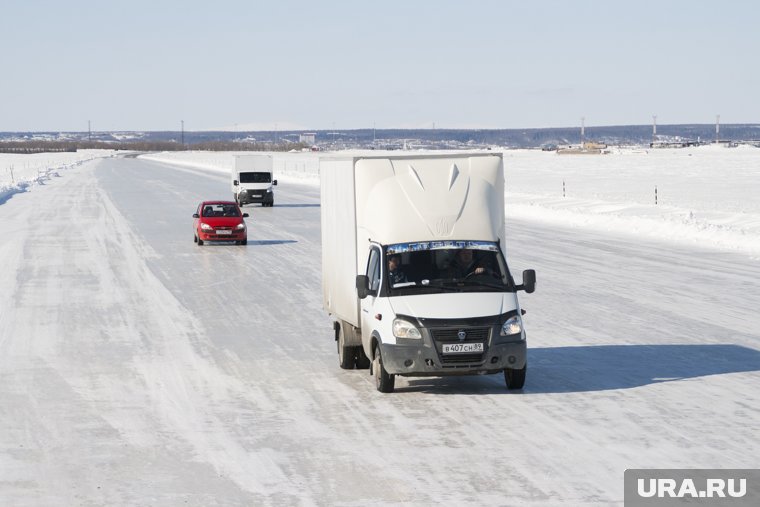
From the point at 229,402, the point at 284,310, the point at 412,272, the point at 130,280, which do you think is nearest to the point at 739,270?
the point at 284,310

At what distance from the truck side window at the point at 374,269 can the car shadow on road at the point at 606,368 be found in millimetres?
1225

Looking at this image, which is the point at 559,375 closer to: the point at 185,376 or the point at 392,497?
the point at 185,376

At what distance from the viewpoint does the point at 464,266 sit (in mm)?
13617

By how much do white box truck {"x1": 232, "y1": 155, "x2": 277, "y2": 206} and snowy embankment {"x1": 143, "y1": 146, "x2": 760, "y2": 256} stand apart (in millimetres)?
11456

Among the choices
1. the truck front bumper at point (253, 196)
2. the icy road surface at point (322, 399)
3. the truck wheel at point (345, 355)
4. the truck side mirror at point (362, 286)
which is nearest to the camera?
the icy road surface at point (322, 399)

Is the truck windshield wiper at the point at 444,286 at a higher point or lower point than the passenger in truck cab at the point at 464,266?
lower

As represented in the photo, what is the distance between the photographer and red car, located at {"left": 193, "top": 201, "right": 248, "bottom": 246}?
3384 cm

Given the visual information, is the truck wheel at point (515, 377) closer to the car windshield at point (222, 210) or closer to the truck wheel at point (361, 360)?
the truck wheel at point (361, 360)

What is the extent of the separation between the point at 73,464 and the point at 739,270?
19.5 metres

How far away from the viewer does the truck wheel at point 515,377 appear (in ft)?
43.2

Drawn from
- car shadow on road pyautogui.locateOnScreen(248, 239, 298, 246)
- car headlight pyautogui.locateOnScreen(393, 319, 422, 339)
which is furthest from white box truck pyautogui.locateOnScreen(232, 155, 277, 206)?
car headlight pyautogui.locateOnScreen(393, 319, 422, 339)

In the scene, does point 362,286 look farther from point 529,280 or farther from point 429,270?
point 529,280

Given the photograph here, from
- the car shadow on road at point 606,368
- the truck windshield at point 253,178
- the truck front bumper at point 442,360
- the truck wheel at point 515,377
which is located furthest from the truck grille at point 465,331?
the truck windshield at point 253,178

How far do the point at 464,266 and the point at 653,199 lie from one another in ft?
153
